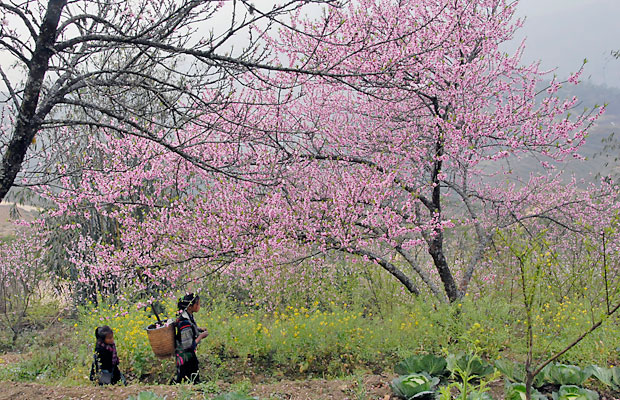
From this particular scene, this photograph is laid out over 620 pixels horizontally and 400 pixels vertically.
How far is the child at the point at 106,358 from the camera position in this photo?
5265 millimetres

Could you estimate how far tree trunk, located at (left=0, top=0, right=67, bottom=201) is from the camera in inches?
134

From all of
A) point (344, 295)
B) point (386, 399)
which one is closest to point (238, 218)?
point (386, 399)

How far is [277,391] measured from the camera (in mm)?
4230

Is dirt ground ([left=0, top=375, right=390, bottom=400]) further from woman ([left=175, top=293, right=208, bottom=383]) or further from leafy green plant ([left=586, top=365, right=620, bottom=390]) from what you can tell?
leafy green plant ([left=586, top=365, right=620, bottom=390])

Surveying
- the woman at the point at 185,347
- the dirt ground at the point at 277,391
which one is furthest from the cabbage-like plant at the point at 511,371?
the woman at the point at 185,347

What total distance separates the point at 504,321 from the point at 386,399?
2.78 m

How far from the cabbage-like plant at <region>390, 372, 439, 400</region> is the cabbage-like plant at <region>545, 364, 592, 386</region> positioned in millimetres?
1105

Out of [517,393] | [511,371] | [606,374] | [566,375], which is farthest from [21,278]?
[606,374]

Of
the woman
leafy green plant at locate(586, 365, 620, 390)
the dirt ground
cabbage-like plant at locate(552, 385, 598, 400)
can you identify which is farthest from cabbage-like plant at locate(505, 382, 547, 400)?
the woman

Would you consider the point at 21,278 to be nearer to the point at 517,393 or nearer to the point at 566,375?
the point at 517,393

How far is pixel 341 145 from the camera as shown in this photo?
6.96 metres

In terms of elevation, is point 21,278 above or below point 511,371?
above

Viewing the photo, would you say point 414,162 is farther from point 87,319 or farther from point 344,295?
point 87,319

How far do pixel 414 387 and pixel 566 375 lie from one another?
1.42 m
